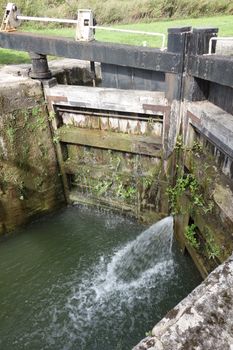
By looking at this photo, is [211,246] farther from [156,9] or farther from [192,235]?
[156,9]

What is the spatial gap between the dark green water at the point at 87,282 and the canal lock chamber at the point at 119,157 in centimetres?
42

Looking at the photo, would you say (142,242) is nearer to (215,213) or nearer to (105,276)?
(105,276)

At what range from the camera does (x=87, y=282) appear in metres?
5.46

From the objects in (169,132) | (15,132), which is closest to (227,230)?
(169,132)

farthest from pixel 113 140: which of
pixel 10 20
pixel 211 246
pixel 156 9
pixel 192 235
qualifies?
→ pixel 156 9

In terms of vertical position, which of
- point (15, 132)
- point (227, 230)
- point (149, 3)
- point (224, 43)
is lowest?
point (227, 230)

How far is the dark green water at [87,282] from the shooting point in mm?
4691

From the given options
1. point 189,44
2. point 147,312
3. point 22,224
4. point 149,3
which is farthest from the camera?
point 149,3

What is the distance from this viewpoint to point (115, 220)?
22.2 feet

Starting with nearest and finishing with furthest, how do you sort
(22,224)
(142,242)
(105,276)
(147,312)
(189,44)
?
(189,44)
(147,312)
(105,276)
(142,242)
(22,224)

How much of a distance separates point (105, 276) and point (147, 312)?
3.43 ft

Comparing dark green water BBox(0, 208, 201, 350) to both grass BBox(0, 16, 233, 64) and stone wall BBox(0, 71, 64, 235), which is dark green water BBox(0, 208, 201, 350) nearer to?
stone wall BBox(0, 71, 64, 235)

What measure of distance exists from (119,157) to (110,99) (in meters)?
1.27

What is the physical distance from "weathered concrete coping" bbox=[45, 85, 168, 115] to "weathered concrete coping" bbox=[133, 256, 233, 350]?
3752mm
